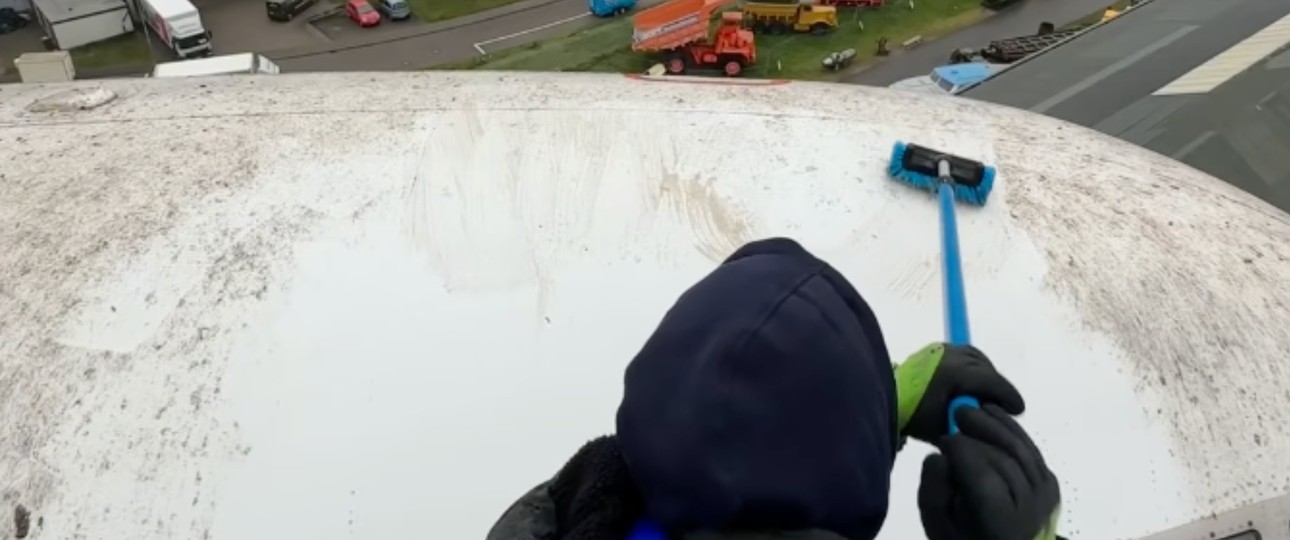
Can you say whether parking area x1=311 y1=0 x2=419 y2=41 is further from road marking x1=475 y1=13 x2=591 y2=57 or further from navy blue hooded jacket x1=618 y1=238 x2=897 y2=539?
navy blue hooded jacket x1=618 y1=238 x2=897 y2=539

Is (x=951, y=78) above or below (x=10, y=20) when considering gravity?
above

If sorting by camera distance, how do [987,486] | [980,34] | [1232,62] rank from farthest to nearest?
[980,34] → [1232,62] → [987,486]

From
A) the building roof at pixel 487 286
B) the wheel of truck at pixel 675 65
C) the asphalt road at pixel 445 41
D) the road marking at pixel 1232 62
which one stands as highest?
the building roof at pixel 487 286

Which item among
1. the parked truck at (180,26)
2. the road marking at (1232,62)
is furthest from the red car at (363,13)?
the road marking at (1232,62)

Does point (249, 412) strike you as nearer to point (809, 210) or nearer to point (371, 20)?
point (809, 210)

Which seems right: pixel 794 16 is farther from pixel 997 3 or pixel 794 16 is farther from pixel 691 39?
pixel 997 3

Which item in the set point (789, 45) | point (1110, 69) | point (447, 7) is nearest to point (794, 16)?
point (789, 45)

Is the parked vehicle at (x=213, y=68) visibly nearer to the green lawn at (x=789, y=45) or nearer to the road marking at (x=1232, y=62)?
the road marking at (x=1232, y=62)

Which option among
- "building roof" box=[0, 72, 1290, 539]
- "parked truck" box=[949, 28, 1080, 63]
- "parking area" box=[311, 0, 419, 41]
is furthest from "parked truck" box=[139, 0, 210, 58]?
"building roof" box=[0, 72, 1290, 539]
